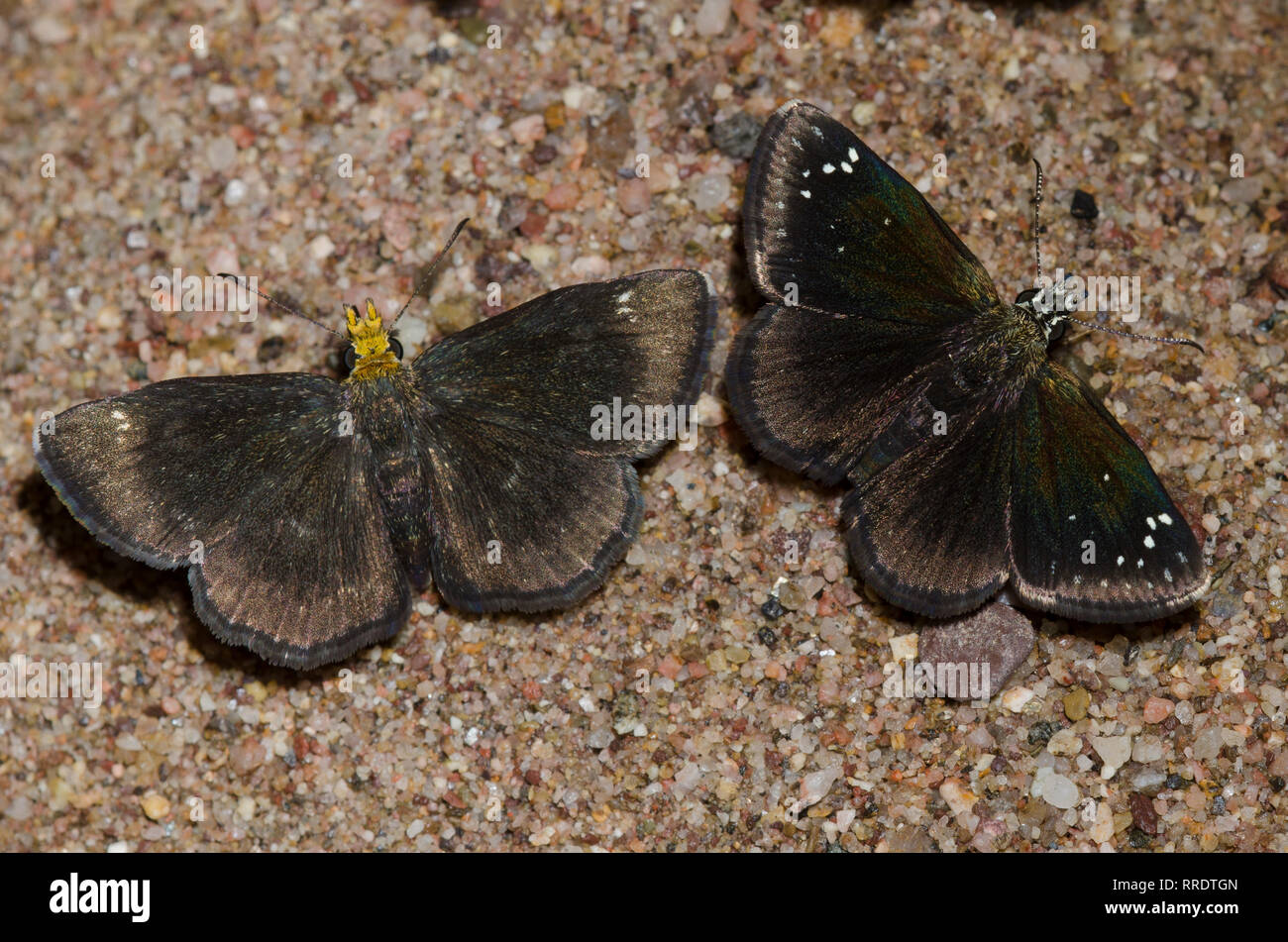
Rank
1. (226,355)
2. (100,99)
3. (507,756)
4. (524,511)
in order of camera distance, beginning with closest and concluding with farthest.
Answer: (524,511), (507,756), (226,355), (100,99)

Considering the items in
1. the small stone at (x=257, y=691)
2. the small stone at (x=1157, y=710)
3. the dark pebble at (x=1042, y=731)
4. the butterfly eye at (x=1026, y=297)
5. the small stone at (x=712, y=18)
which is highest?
the small stone at (x=712, y=18)

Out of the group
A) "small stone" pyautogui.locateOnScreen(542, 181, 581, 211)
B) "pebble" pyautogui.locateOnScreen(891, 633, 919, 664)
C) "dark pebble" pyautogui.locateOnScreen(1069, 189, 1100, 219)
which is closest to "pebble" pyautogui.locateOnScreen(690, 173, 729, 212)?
"small stone" pyautogui.locateOnScreen(542, 181, 581, 211)

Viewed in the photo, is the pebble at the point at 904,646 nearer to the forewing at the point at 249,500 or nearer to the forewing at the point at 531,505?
the forewing at the point at 531,505

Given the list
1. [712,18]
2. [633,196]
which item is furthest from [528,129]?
[712,18]

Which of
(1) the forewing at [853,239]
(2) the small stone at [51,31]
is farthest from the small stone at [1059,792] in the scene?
(2) the small stone at [51,31]

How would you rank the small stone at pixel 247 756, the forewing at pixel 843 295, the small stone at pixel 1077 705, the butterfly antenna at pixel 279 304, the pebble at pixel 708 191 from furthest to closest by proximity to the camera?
the pebble at pixel 708 191 → the butterfly antenna at pixel 279 304 → the small stone at pixel 247 756 → the small stone at pixel 1077 705 → the forewing at pixel 843 295

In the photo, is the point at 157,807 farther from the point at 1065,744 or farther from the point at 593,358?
the point at 1065,744

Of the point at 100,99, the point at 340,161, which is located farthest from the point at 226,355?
the point at 100,99

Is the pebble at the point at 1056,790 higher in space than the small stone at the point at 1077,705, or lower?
lower
